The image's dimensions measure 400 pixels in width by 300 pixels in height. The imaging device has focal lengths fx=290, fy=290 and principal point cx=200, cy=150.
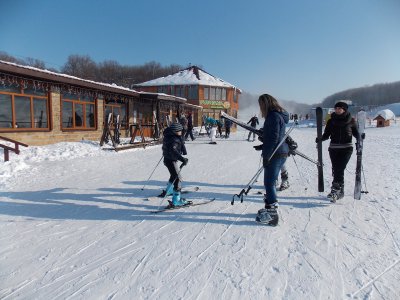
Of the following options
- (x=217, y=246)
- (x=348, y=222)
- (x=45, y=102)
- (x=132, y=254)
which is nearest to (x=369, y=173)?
(x=348, y=222)

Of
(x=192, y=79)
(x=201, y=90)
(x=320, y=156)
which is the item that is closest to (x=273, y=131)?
(x=320, y=156)

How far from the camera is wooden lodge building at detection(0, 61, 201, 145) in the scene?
37.1ft

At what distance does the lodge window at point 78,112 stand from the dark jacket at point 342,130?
1262 centimetres

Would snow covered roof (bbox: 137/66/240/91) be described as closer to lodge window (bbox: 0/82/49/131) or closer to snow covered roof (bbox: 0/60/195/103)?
snow covered roof (bbox: 0/60/195/103)

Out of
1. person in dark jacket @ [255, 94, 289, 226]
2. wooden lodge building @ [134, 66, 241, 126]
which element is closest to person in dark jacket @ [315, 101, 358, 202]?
person in dark jacket @ [255, 94, 289, 226]

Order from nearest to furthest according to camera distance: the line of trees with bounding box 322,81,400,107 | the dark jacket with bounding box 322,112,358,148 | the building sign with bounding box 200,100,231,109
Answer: the dark jacket with bounding box 322,112,358,148
the building sign with bounding box 200,100,231,109
the line of trees with bounding box 322,81,400,107

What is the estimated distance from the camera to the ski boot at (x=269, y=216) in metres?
4.06

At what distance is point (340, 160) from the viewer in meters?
5.09

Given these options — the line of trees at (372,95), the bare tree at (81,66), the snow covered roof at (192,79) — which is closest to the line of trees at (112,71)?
the bare tree at (81,66)


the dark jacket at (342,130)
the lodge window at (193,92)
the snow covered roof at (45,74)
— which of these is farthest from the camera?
the lodge window at (193,92)

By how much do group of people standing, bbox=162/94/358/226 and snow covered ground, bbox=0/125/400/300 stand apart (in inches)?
11.9

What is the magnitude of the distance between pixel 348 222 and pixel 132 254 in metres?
3.02

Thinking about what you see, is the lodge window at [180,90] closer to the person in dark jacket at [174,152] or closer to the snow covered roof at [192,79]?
the snow covered roof at [192,79]

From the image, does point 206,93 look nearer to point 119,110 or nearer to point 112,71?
point 119,110
